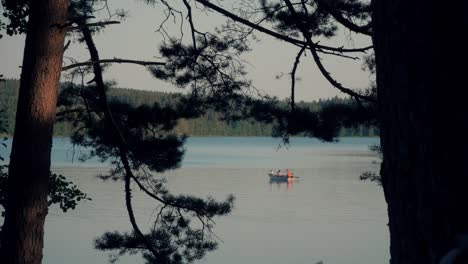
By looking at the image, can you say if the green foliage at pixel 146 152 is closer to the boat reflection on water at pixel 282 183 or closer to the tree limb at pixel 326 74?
the tree limb at pixel 326 74

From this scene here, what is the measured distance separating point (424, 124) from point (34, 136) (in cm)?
295

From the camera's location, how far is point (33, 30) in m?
3.94

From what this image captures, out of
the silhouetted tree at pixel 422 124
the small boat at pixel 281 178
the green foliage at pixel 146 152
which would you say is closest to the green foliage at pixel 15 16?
the green foliage at pixel 146 152

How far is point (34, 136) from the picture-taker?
3.88 m

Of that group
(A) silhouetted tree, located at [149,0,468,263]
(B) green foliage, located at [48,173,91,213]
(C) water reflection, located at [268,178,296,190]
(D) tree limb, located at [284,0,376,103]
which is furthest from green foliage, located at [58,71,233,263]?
(C) water reflection, located at [268,178,296,190]

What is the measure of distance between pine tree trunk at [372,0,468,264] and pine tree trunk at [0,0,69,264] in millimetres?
2770

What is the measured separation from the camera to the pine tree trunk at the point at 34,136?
3.82 m

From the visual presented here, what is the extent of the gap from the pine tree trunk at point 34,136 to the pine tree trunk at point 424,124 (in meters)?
Answer: 2.77

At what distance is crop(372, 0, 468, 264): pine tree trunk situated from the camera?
119cm

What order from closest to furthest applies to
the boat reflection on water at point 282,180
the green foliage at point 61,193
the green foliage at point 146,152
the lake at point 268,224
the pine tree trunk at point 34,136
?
the pine tree trunk at point 34,136
the green foliage at point 146,152
the green foliage at point 61,193
the lake at point 268,224
the boat reflection on water at point 282,180

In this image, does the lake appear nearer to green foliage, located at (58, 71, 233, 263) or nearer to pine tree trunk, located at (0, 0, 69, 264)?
green foliage, located at (58, 71, 233, 263)

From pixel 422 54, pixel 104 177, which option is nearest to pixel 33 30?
pixel 104 177

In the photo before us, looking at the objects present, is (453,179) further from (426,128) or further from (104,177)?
(104,177)

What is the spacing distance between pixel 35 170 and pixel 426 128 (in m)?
2.95
